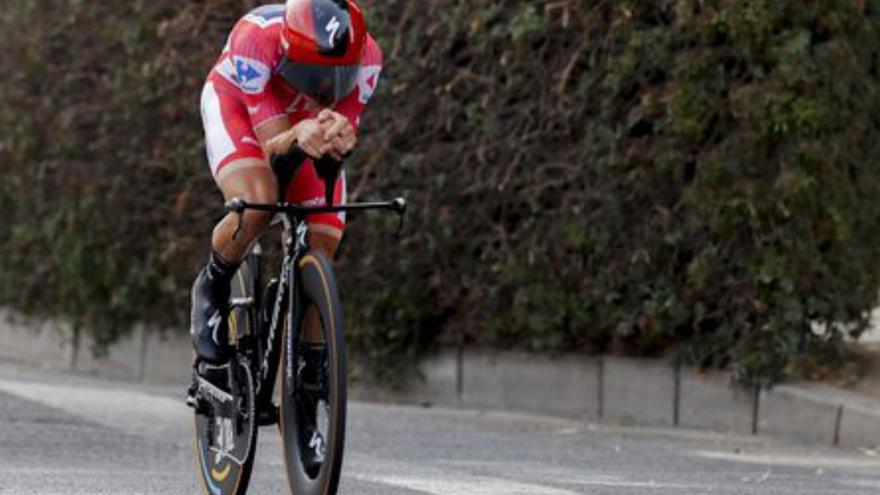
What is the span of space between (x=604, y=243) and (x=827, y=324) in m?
1.19

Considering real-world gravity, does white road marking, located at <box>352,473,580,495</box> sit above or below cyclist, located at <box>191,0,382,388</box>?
below

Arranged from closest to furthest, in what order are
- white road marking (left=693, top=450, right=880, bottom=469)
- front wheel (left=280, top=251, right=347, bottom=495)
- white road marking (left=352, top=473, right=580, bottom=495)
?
front wheel (left=280, top=251, right=347, bottom=495) < white road marking (left=352, top=473, right=580, bottom=495) < white road marking (left=693, top=450, right=880, bottom=469)

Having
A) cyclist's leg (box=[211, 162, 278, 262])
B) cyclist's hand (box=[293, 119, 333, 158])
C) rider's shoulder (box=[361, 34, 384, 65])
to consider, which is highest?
rider's shoulder (box=[361, 34, 384, 65])

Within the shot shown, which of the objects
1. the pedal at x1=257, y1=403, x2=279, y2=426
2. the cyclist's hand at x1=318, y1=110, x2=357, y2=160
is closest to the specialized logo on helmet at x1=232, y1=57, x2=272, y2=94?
the cyclist's hand at x1=318, y1=110, x2=357, y2=160

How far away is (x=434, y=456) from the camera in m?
10.4

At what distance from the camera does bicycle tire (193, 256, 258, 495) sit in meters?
7.81

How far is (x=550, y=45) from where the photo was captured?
12430 millimetres

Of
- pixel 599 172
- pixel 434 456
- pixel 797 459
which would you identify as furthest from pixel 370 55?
pixel 599 172

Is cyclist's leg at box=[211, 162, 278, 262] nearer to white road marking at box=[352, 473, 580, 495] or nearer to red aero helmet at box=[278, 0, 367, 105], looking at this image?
red aero helmet at box=[278, 0, 367, 105]

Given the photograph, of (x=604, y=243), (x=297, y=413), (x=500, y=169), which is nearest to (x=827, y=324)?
(x=604, y=243)

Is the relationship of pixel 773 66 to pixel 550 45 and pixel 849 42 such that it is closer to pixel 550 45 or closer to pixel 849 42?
pixel 849 42

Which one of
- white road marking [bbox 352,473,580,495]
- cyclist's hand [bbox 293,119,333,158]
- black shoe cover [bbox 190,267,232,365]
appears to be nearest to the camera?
cyclist's hand [bbox 293,119,333,158]

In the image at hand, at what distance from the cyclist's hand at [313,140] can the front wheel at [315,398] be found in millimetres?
363

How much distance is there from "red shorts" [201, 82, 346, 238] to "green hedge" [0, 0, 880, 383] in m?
3.98
